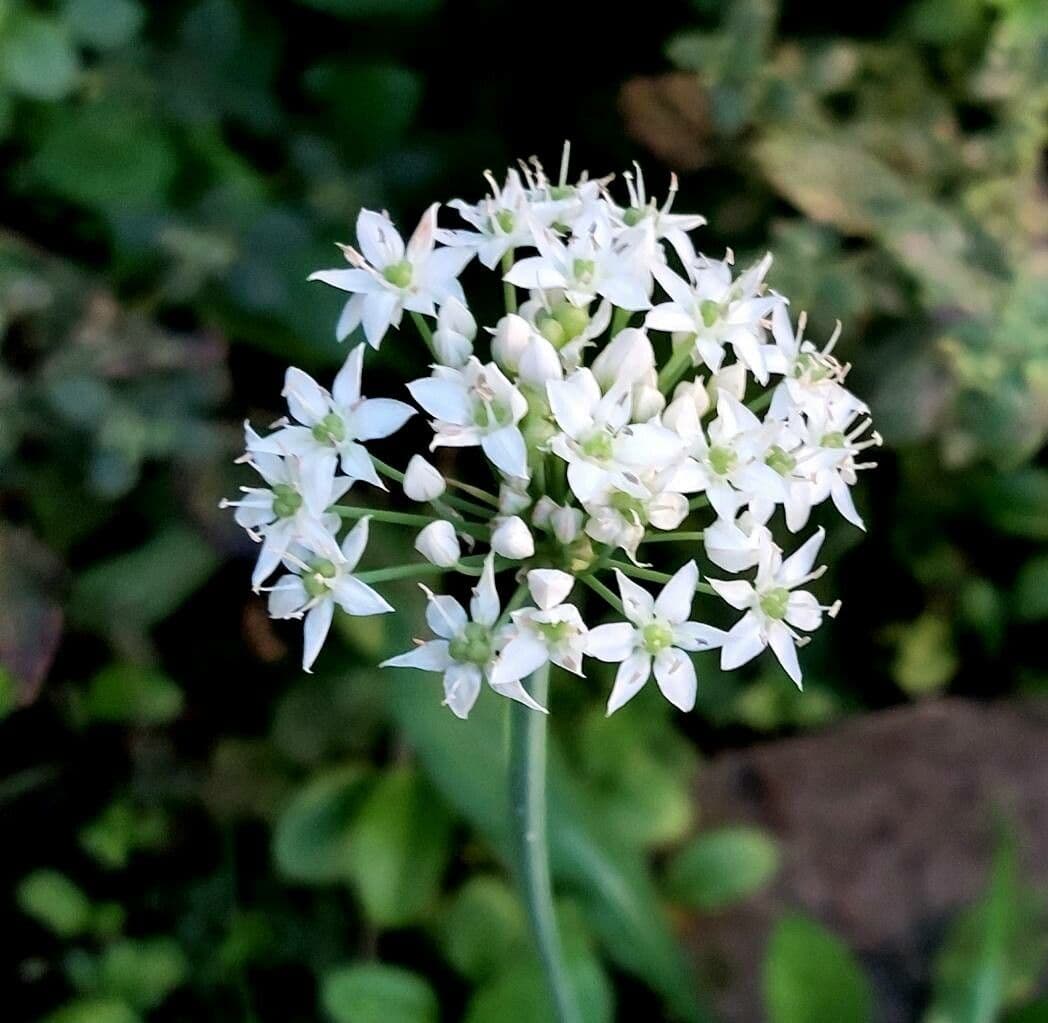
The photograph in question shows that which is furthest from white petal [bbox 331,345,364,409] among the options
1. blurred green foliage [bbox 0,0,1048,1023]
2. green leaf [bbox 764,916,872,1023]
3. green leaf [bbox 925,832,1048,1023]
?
green leaf [bbox 925,832,1048,1023]

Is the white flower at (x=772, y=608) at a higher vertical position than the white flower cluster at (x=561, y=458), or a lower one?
lower

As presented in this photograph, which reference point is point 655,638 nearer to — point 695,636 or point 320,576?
point 695,636

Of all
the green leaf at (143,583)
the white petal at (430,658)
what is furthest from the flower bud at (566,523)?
the green leaf at (143,583)

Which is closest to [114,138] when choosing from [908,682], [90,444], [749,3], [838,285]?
[90,444]

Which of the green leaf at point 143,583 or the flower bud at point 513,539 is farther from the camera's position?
the green leaf at point 143,583

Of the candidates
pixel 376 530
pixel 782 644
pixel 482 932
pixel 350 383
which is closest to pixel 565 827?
pixel 482 932

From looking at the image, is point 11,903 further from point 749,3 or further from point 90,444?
point 749,3

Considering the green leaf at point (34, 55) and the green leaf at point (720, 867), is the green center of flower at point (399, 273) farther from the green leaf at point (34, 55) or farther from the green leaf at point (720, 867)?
the green leaf at point (720, 867)
